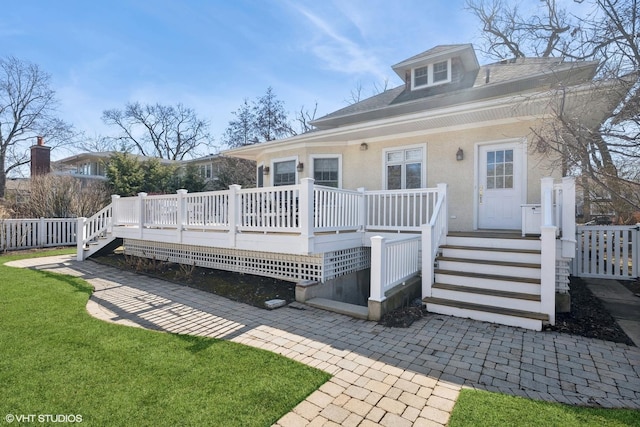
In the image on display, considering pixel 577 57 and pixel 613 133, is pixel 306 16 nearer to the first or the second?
pixel 577 57

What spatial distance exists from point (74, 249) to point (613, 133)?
53.5 ft

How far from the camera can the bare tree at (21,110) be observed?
2419 cm

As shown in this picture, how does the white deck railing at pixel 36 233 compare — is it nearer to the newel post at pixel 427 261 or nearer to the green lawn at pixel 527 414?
the newel post at pixel 427 261

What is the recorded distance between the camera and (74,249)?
12711 mm

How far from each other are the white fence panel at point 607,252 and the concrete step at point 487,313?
5.03 m

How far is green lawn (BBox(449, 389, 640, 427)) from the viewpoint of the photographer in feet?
7.93

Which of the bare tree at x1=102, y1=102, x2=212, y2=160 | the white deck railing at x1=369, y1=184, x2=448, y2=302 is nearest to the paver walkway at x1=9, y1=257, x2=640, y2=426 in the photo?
the white deck railing at x1=369, y1=184, x2=448, y2=302

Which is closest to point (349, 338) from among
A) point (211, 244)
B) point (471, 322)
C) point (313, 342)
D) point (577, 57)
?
point (313, 342)

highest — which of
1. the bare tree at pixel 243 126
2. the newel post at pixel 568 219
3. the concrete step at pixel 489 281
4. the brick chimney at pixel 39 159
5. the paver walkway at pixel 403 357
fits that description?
the bare tree at pixel 243 126

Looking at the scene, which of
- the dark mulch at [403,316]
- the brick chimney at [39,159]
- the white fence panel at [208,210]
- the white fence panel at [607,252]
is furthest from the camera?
the brick chimney at [39,159]

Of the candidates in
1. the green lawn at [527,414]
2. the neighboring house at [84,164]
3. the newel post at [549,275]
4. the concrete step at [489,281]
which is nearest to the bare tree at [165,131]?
the neighboring house at [84,164]

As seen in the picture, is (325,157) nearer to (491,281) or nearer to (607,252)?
(491,281)

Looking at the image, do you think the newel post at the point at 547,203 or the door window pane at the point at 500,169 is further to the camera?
the door window pane at the point at 500,169

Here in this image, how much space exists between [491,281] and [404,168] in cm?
415
